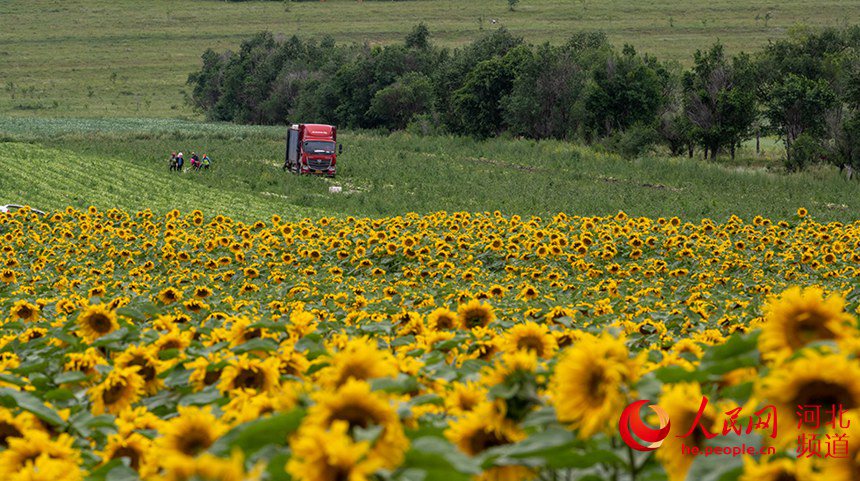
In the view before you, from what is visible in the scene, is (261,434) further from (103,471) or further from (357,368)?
(103,471)

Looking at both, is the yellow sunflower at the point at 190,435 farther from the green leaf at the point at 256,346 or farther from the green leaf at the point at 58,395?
the green leaf at the point at 58,395

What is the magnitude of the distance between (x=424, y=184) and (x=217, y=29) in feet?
460

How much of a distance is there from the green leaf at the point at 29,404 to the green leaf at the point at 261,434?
4.18 feet

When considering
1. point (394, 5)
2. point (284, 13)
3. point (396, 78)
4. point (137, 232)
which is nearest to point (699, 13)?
point (394, 5)

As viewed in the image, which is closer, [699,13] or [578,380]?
[578,380]

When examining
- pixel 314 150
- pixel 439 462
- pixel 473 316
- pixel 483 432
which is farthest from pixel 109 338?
pixel 314 150

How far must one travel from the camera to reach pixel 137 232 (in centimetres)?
1956

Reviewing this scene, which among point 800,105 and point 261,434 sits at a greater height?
point 261,434

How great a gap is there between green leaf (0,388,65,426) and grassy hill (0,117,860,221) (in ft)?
80.3

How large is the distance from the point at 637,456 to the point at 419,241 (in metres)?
14.8

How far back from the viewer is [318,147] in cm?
4822

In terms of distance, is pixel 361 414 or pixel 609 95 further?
pixel 609 95

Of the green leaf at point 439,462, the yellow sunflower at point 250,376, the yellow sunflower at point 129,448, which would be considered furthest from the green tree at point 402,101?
the green leaf at point 439,462

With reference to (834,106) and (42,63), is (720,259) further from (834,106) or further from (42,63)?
(42,63)
